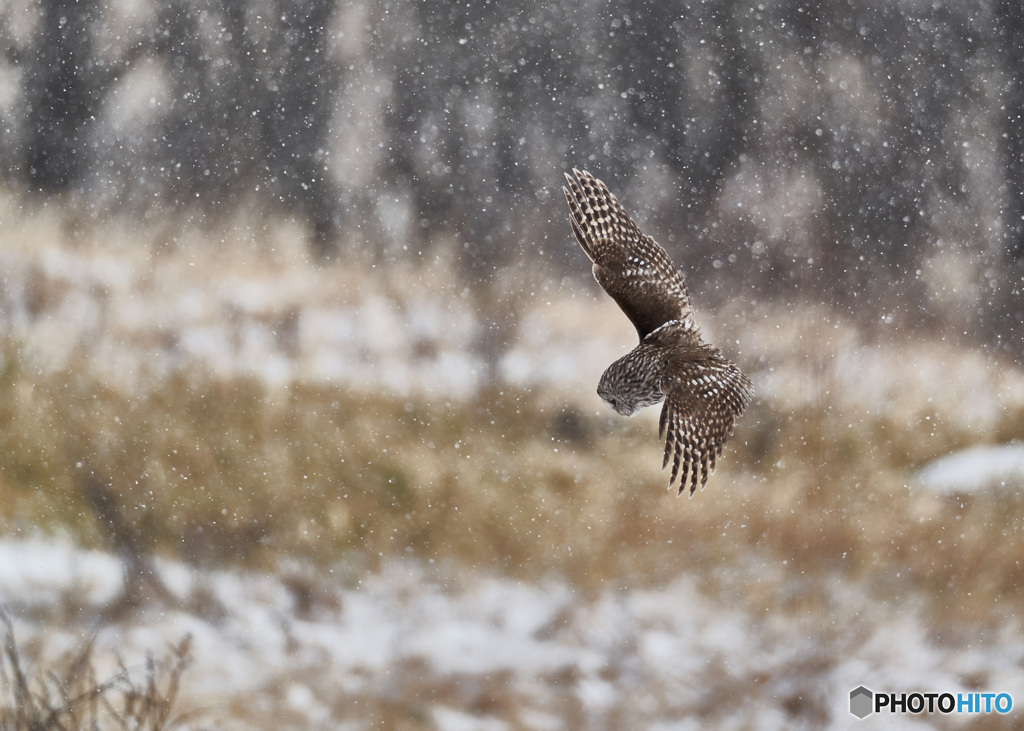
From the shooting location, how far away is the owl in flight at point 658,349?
1.16 m

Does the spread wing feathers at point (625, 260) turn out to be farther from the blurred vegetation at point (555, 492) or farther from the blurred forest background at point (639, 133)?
the blurred vegetation at point (555, 492)

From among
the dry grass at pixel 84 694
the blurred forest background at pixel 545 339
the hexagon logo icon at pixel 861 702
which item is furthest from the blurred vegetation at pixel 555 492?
the dry grass at pixel 84 694

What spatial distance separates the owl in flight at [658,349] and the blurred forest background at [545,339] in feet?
0.12

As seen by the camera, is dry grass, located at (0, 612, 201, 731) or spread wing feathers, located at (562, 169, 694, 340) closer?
spread wing feathers, located at (562, 169, 694, 340)

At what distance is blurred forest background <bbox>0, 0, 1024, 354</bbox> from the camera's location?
4.20ft

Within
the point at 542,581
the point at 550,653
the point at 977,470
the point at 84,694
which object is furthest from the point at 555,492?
the point at 84,694

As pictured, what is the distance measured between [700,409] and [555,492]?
0.28 meters

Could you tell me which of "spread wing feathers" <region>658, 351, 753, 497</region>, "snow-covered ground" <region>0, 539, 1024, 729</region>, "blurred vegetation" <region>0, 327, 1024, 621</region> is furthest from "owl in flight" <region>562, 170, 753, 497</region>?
"snow-covered ground" <region>0, 539, 1024, 729</region>

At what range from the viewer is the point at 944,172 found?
1314mm

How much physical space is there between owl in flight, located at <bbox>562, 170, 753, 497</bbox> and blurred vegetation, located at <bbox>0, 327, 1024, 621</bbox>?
0.33ft

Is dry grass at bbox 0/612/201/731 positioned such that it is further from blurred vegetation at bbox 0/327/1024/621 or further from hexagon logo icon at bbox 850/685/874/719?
hexagon logo icon at bbox 850/685/874/719

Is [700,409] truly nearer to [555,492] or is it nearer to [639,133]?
[555,492]

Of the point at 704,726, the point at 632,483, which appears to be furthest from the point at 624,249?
the point at 704,726

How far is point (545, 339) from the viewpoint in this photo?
129 centimetres
